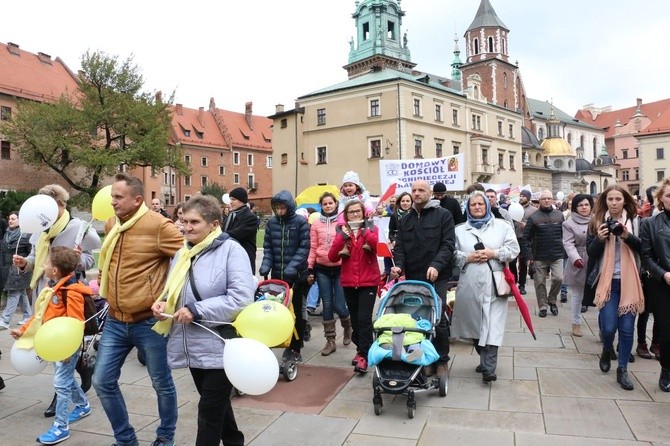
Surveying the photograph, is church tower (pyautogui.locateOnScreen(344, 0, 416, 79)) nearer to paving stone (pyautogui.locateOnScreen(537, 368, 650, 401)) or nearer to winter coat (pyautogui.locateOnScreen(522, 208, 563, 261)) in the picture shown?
winter coat (pyautogui.locateOnScreen(522, 208, 563, 261))

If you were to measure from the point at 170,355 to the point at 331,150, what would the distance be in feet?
171

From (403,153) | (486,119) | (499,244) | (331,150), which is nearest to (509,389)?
(499,244)

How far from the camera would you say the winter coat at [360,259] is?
6094 millimetres

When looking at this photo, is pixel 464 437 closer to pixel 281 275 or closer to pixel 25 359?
pixel 281 275

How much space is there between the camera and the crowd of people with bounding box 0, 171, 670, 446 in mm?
3475

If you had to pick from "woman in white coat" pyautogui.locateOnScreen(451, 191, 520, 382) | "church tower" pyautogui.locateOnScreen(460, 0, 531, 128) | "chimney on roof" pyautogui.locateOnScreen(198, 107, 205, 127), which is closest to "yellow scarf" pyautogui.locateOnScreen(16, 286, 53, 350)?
"woman in white coat" pyautogui.locateOnScreen(451, 191, 520, 382)

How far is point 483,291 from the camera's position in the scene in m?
5.68

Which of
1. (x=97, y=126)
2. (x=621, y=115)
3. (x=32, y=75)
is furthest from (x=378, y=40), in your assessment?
(x=621, y=115)

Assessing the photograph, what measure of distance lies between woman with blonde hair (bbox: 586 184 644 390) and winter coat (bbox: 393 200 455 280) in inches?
62.1

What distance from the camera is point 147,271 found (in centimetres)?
384

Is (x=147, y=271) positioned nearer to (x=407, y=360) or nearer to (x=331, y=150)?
(x=407, y=360)

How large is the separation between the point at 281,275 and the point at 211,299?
3225 millimetres

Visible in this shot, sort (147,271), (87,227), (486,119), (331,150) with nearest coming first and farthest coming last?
(147,271) < (87,227) < (331,150) < (486,119)

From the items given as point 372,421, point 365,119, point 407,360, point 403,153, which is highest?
point 365,119
